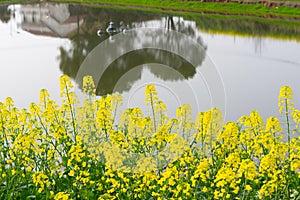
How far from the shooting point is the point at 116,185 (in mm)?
4645

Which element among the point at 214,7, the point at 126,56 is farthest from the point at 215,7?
the point at 126,56

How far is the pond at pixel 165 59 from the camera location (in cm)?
1148

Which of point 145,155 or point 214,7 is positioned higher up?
point 214,7

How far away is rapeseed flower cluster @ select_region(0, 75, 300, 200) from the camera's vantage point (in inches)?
173

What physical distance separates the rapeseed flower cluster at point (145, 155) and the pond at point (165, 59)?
1.71m

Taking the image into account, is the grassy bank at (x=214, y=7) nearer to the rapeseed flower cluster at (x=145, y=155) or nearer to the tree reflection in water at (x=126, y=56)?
the tree reflection in water at (x=126, y=56)

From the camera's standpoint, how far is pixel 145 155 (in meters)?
4.84

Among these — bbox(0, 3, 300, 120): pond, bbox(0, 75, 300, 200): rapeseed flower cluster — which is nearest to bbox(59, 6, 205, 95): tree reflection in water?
bbox(0, 3, 300, 120): pond

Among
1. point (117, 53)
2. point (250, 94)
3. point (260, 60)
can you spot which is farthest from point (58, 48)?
point (250, 94)

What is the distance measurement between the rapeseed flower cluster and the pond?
1712 millimetres

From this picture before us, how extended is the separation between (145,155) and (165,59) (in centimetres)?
1303

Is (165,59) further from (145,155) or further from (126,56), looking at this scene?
(145,155)

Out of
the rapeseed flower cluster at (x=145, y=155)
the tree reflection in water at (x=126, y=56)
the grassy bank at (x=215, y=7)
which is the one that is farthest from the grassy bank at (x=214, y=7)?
the rapeseed flower cluster at (x=145, y=155)

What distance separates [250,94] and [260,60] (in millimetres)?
5335
